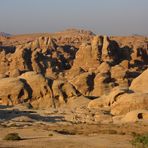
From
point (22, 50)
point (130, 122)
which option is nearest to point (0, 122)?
point (130, 122)

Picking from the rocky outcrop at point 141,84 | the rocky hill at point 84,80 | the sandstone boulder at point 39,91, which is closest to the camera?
the rocky hill at point 84,80

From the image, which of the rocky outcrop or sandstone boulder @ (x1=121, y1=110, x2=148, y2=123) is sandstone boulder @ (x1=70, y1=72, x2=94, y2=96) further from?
sandstone boulder @ (x1=121, y1=110, x2=148, y2=123)

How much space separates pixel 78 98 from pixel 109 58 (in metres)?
20.5

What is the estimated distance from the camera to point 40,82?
5141 cm

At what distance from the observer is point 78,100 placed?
50688 mm

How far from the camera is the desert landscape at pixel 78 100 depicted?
1194 inches

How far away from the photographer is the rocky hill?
4591cm

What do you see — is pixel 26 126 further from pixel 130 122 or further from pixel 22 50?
pixel 22 50

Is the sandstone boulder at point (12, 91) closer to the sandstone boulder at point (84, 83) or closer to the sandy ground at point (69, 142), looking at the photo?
the sandstone boulder at point (84, 83)

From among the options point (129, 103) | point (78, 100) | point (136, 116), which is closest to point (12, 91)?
point (78, 100)

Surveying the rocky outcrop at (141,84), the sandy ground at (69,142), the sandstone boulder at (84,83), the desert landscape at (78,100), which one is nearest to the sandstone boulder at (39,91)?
the desert landscape at (78,100)

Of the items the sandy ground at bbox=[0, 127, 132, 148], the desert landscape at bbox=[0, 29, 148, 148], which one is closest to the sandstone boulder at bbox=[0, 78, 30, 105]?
the desert landscape at bbox=[0, 29, 148, 148]

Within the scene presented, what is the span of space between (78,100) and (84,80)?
7416 mm

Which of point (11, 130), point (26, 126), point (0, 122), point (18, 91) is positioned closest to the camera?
point (11, 130)
